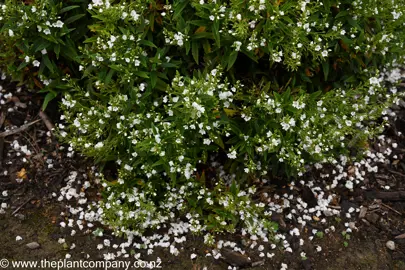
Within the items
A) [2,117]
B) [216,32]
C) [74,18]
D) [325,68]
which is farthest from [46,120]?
[325,68]

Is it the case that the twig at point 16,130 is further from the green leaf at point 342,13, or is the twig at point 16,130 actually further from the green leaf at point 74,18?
the green leaf at point 342,13

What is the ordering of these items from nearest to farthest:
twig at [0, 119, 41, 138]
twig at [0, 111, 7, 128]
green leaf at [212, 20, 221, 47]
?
green leaf at [212, 20, 221, 47] → twig at [0, 119, 41, 138] → twig at [0, 111, 7, 128]

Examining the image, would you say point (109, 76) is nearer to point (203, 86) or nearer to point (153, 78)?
point (153, 78)

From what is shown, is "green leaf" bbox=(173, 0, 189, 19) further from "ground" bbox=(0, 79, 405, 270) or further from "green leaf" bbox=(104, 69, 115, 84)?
"ground" bbox=(0, 79, 405, 270)

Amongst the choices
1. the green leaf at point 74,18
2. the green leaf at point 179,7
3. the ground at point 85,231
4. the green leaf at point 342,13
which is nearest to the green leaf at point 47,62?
the green leaf at point 74,18

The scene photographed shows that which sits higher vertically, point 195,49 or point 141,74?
point 195,49

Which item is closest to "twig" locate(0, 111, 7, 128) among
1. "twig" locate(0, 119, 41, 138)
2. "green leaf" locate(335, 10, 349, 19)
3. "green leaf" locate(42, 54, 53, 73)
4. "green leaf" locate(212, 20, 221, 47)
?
"twig" locate(0, 119, 41, 138)

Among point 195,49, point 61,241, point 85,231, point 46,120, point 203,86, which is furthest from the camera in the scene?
point 46,120
